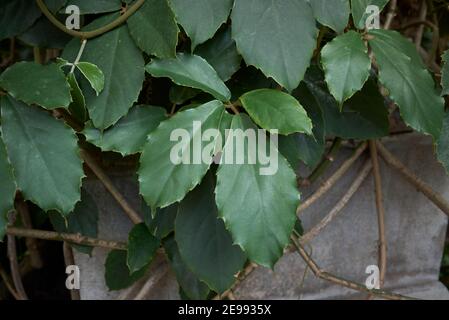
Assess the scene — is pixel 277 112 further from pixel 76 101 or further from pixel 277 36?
pixel 76 101

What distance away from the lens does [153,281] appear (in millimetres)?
912

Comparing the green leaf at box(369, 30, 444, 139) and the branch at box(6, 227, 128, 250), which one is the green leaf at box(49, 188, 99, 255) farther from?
the green leaf at box(369, 30, 444, 139)

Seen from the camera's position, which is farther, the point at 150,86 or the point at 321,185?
the point at 321,185

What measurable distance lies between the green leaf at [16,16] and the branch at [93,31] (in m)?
0.03

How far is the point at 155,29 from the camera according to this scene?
62cm

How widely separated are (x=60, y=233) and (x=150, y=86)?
28cm

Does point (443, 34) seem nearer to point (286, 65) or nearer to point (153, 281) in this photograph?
point (286, 65)

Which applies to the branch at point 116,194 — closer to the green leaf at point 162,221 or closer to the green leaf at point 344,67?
the green leaf at point 162,221

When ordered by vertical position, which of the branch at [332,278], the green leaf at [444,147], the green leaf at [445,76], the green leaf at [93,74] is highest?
the green leaf at [93,74]

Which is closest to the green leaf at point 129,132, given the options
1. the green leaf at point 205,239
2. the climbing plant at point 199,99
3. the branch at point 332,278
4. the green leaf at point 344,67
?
the climbing plant at point 199,99

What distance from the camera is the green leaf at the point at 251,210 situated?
0.57m

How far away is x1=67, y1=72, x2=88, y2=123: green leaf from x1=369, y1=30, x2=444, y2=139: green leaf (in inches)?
13.8

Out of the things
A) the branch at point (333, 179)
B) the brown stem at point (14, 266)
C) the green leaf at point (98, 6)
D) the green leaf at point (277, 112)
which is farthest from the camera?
the brown stem at point (14, 266)
